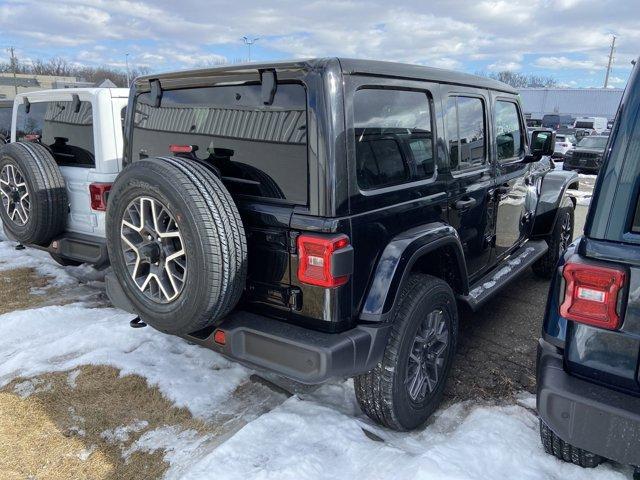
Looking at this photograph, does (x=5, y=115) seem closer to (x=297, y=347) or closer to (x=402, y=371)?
(x=297, y=347)

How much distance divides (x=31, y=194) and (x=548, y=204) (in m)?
4.79

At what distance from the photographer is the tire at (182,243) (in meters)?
2.37

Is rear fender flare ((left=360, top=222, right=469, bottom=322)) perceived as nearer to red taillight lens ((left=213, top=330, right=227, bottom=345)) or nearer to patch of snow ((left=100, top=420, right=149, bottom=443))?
red taillight lens ((left=213, top=330, right=227, bottom=345))

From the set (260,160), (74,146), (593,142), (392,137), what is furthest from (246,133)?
(593,142)

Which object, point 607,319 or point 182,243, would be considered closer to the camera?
point 607,319

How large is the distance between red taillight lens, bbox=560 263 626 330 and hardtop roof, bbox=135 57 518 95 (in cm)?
135

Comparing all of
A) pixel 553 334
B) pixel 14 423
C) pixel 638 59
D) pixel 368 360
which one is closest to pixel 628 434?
pixel 553 334

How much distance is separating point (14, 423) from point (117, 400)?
22.0 inches

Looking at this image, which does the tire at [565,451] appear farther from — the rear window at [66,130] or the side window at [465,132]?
the rear window at [66,130]

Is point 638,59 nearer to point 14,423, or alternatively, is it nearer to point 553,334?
point 553,334

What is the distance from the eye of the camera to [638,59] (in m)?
1.92

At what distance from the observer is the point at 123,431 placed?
2889 mm

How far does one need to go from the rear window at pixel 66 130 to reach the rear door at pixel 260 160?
2134 mm

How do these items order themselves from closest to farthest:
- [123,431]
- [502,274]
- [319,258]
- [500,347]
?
1. [319,258]
2. [123,431]
3. [500,347]
4. [502,274]
